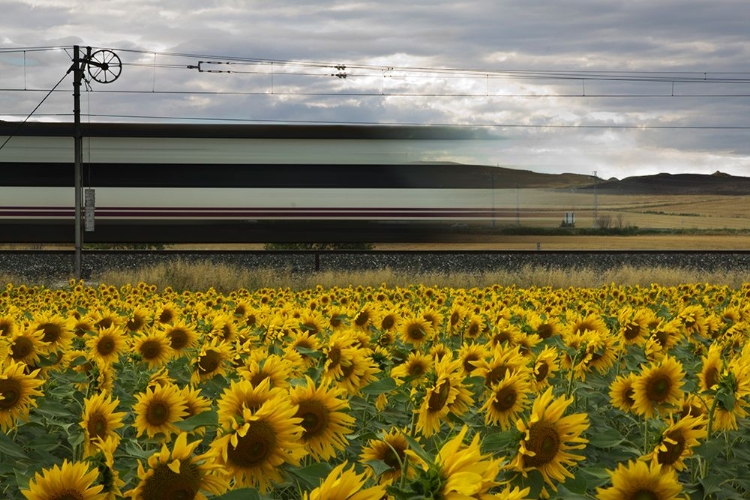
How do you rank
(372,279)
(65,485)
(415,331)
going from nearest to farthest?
(65,485) → (415,331) → (372,279)

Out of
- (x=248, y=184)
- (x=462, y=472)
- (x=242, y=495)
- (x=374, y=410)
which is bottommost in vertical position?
(x=374, y=410)

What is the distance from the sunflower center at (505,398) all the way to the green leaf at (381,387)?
37 cm

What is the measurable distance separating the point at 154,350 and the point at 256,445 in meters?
2.24

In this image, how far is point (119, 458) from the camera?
2.68 m

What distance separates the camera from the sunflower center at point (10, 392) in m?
2.84

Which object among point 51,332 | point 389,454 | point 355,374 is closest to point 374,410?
point 355,374

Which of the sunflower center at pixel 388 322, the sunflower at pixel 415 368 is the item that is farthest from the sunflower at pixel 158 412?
the sunflower center at pixel 388 322

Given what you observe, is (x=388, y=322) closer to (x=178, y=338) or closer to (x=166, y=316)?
(x=178, y=338)

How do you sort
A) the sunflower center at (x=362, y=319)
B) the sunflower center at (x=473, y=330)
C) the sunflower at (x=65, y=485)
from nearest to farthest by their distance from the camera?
the sunflower at (x=65, y=485)
the sunflower center at (x=362, y=319)
the sunflower center at (x=473, y=330)

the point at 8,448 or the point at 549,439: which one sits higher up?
the point at 549,439

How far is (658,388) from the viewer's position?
9.57 feet

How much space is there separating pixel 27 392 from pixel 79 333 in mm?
1740

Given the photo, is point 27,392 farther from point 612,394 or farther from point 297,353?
point 612,394

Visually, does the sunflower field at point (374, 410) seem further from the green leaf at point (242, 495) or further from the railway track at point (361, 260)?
the railway track at point (361, 260)
